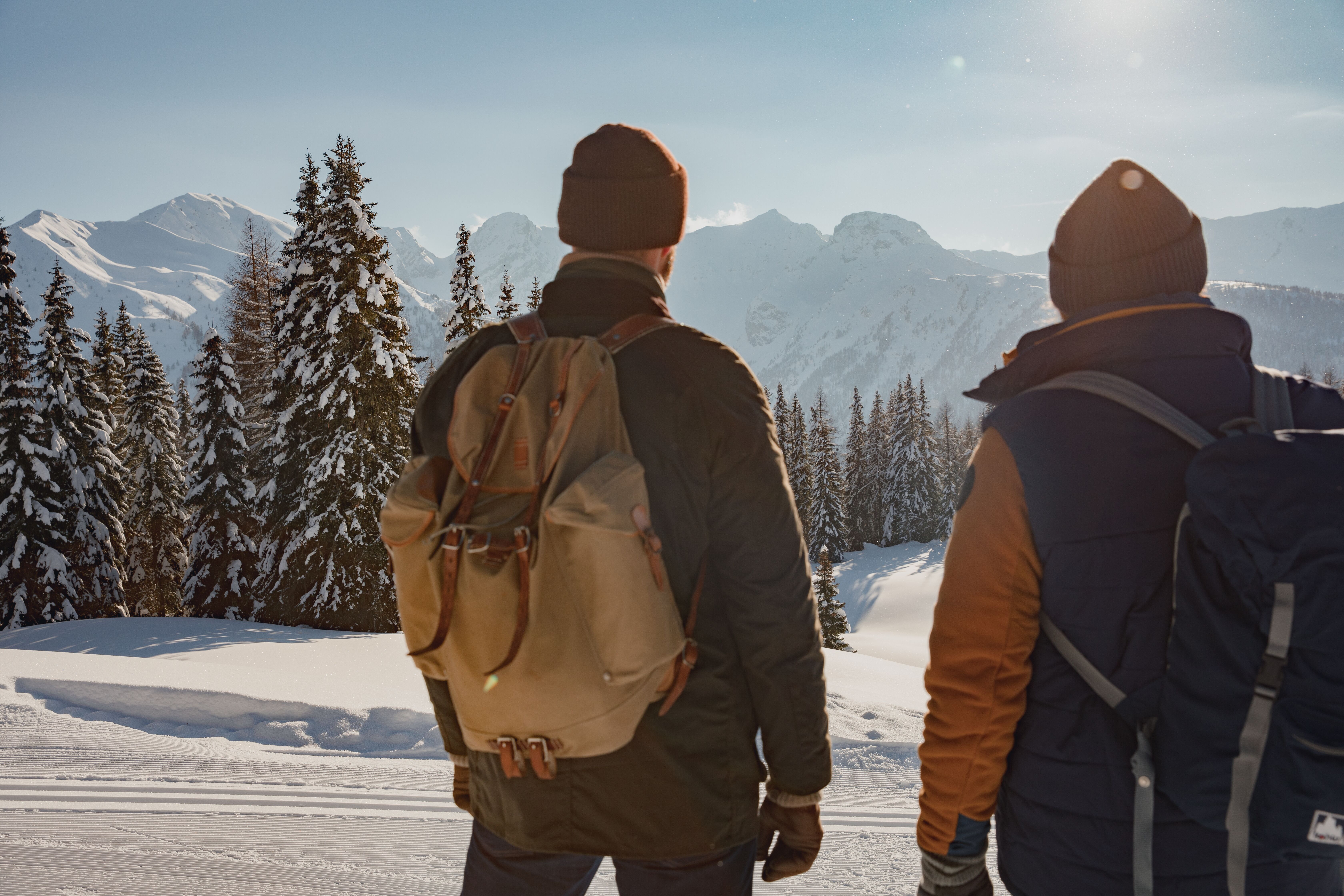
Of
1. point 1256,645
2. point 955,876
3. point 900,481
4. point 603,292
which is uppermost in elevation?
point 603,292

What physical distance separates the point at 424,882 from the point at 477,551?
9.74 ft

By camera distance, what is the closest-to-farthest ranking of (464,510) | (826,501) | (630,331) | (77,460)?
(464,510) < (630,331) < (77,460) < (826,501)

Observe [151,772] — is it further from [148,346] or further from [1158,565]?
[148,346]

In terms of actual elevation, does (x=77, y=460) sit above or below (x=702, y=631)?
below

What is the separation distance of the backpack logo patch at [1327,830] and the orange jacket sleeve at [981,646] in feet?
1.87

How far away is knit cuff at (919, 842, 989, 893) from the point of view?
2000 millimetres

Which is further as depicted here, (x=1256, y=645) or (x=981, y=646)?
(x=981, y=646)

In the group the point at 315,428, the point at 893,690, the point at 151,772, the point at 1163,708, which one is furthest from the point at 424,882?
the point at 315,428

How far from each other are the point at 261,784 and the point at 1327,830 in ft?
16.9

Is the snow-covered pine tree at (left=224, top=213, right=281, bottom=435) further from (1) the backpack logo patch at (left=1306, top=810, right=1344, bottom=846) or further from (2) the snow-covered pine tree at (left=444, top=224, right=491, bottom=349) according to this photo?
(1) the backpack logo patch at (left=1306, top=810, right=1344, bottom=846)

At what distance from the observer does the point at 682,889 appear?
1.84 metres

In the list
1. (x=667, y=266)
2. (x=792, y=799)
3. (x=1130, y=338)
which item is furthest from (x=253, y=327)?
(x=1130, y=338)

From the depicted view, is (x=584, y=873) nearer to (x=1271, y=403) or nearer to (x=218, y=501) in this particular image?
(x=1271, y=403)

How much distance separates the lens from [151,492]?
26.2 metres
